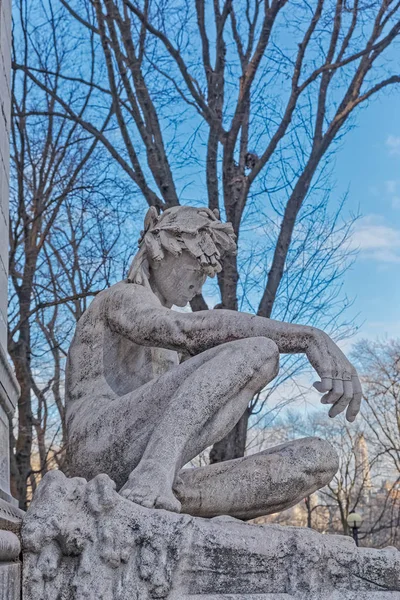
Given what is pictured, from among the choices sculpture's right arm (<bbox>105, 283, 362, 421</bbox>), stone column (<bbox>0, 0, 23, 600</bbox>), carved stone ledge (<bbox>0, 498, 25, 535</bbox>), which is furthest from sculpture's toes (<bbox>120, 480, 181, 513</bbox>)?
stone column (<bbox>0, 0, 23, 600</bbox>)

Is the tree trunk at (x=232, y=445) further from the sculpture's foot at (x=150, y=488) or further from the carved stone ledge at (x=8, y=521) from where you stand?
the carved stone ledge at (x=8, y=521)

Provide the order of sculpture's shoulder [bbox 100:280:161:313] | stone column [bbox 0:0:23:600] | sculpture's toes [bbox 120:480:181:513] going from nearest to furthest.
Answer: sculpture's toes [bbox 120:480:181:513], sculpture's shoulder [bbox 100:280:161:313], stone column [bbox 0:0:23:600]

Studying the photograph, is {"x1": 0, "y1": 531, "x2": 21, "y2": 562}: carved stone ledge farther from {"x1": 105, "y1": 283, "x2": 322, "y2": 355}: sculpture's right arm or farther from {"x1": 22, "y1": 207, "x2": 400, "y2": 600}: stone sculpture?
{"x1": 105, "y1": 283, "x2": 322, "y2": 355}: sculpture's right arm

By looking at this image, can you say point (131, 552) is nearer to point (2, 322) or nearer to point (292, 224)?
point (2, 322)

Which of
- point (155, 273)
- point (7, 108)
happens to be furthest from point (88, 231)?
point (155, 273)

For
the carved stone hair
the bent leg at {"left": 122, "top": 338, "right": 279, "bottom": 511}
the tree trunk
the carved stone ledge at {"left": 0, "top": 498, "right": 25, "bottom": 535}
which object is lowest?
the carved stone ledge at {"left": 0, "top": 498, "right": 25, "bottom": 535}

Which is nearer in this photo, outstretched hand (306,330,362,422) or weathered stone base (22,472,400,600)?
weathered stone base (22,472,400,600)

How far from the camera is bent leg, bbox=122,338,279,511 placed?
3291 millimetres

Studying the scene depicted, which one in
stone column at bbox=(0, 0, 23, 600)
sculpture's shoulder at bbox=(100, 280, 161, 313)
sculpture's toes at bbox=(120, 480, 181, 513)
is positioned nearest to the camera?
sculpture's toes at bbox=(120, 480, 181, 513)

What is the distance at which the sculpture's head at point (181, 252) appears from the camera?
14.0ft

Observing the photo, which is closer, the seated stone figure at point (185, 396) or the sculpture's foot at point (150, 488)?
the sculpture's foot at point (150, 488)

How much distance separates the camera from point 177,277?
14.3ft

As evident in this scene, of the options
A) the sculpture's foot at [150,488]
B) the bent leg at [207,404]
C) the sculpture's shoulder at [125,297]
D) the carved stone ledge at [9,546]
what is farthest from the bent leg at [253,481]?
the carved stone ledge at [9,546]

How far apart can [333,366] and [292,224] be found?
7909 millimetres
